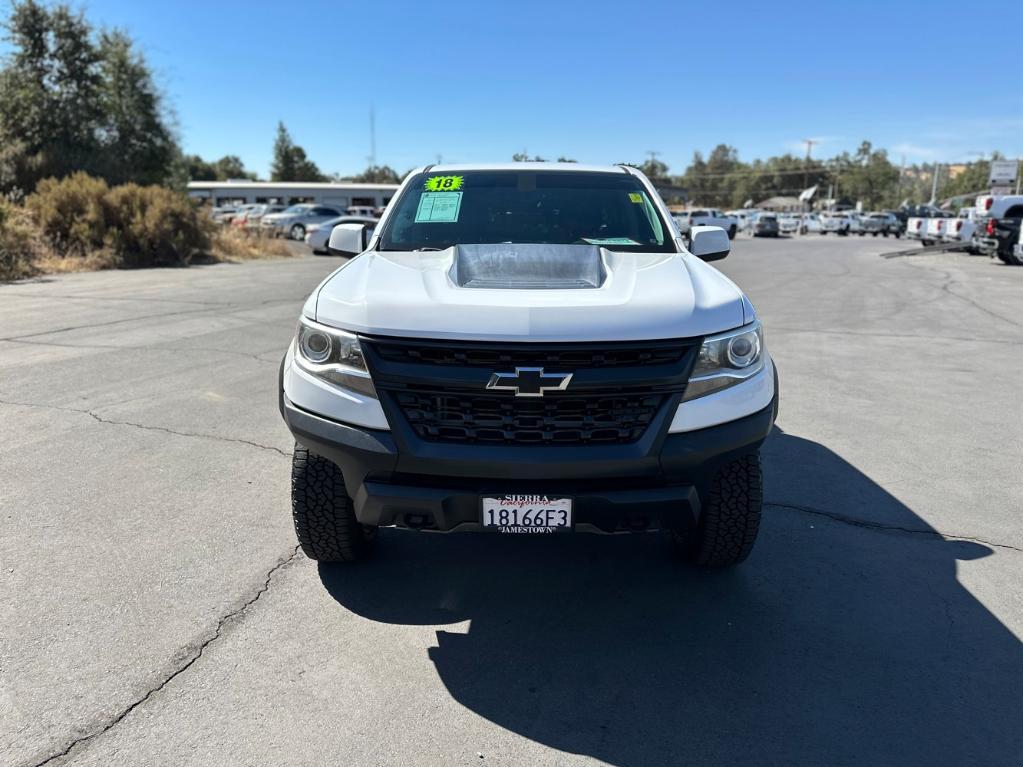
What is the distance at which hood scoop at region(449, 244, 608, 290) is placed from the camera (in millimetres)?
3004

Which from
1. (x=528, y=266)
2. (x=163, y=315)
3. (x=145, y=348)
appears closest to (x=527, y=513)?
(x=528, y=266)

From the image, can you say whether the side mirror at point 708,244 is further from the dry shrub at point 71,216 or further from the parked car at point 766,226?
the parked car at point 766,226

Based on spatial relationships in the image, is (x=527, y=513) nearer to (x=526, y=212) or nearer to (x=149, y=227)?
(x=526, y=212)

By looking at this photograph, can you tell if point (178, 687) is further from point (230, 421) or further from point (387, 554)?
point (230, 421)

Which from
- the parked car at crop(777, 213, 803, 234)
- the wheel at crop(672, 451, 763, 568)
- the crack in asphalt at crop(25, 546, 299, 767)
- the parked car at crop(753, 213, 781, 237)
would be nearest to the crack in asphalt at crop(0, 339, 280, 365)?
the crack in asphalt at crop(25, 546, 299, 767)

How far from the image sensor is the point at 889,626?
303cm

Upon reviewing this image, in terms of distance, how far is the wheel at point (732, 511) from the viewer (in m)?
3.05

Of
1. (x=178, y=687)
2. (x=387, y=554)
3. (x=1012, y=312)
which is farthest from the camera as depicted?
(x=1012, y=312)

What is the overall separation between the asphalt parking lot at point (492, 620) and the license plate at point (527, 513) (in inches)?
21.5

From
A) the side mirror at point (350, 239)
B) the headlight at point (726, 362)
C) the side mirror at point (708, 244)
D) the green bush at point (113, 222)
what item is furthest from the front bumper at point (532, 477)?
the green bush at point (113, 222)

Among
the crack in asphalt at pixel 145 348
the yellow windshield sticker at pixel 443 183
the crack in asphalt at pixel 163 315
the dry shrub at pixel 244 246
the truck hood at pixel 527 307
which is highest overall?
the yellow windshield sticker at pixel 443 183

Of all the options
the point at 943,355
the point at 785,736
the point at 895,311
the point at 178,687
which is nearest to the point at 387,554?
the point at 178,687

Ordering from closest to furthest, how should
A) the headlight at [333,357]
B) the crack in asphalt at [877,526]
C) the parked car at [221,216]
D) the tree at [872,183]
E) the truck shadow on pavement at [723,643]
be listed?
the truck shadow on pavement at [723,643]
the headlight at [333,357]
the crack in asphalt at [877,526]
the parked car at [221,216]
the tree at [872,183]

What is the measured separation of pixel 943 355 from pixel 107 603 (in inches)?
348
